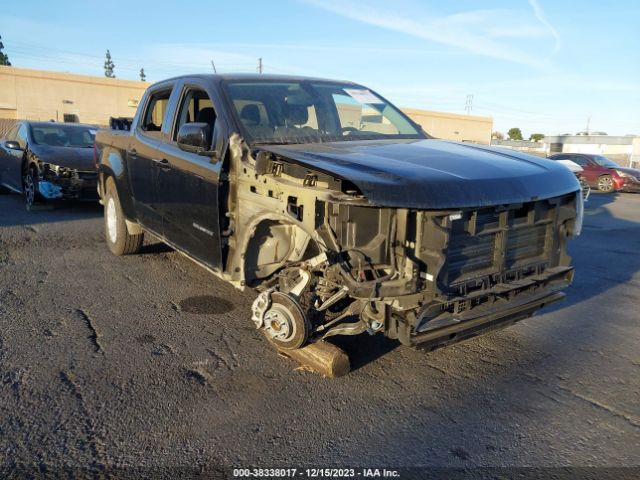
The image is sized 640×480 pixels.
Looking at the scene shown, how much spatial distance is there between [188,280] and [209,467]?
337 centimetres

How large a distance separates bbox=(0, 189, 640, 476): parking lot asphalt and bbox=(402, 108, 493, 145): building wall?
1758 inches

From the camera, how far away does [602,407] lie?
136 inches

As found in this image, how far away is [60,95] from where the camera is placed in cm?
3819

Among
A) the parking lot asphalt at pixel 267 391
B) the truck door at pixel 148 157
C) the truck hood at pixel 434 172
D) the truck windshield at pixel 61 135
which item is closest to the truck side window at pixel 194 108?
the truck door at pixel 148 157

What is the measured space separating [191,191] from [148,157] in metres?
1.17

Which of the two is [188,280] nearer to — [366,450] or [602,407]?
[366,450]

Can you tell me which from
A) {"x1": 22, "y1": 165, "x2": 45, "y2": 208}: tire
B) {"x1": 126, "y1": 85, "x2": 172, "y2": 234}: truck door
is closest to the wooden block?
{"x1": 126, "y1": 85, "x2": 172, "y2": 234}: truck door

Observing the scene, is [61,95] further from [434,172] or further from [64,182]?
[434,172]

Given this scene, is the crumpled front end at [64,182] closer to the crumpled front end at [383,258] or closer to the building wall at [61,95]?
the crumpled front end at [383,258]

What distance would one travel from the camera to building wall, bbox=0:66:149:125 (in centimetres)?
3628

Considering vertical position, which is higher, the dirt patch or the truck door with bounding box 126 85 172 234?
the truck door with bounding box 126 85 172 234

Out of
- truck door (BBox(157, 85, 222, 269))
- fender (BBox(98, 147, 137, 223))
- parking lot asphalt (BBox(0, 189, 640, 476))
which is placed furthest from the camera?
fender (BBox(98, 147, 137, 223))

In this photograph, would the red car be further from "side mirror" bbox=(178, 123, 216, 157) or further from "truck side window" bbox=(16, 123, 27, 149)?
"side mirror" bbox=(178, 123, 216, 157)

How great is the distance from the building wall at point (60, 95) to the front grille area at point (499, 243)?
123 feet
